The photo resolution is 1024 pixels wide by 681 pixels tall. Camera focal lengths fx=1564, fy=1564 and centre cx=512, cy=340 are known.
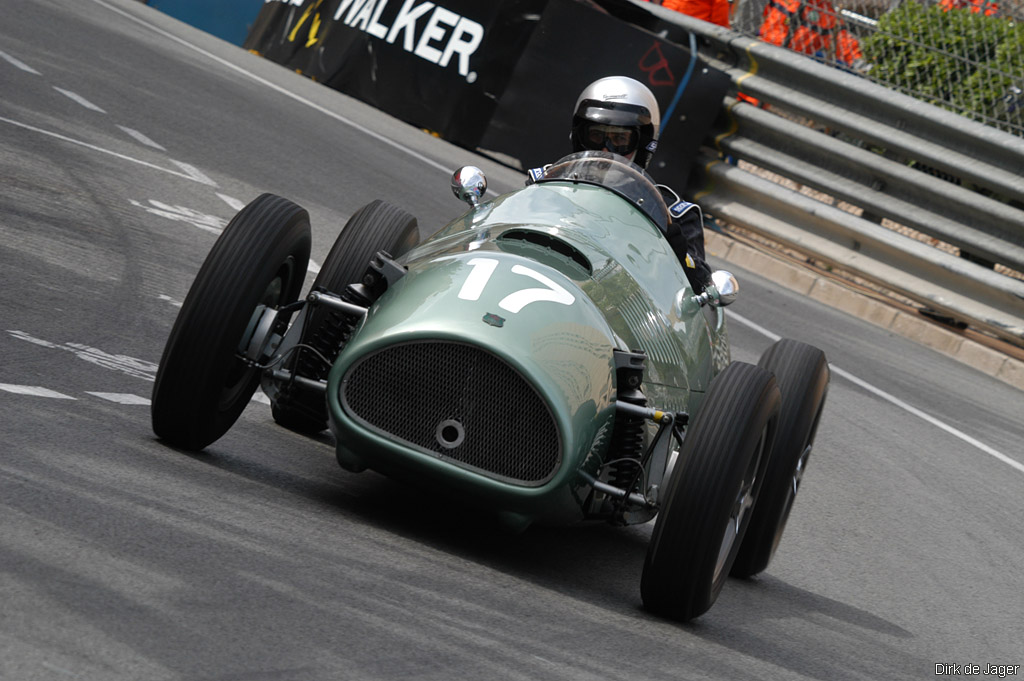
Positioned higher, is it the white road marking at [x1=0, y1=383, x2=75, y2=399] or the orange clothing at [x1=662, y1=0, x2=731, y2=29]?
the orange clothing at [x1=662, y1=0, x2=731, y2=29]

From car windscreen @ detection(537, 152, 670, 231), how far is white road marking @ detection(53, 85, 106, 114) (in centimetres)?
642

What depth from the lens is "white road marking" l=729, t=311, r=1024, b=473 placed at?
913 cm

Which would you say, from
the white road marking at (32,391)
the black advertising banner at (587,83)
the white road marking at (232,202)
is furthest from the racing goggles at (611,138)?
the black advertising banner at (587,83)

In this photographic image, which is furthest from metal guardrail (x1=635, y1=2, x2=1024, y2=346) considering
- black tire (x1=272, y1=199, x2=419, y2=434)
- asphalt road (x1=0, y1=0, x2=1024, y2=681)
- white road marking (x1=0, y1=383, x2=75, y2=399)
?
white road marking (x1=0, y1=383, x2=75, y2=399)

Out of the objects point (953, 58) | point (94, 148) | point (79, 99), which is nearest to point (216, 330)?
point (94, 148)

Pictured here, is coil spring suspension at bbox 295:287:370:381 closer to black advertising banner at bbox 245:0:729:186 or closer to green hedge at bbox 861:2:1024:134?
green hedge at bbox 861:2:1024:134

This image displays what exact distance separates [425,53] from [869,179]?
4.96 meters

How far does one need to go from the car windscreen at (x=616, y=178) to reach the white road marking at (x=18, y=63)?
Result: 7.51m

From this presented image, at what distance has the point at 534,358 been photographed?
4.31 metres

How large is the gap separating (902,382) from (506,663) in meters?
7.63

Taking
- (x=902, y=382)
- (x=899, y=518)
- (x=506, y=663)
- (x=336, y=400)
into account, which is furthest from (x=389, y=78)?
(x=506, y=663)

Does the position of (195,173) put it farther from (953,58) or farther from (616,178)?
(953,58)

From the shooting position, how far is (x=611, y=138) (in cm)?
656

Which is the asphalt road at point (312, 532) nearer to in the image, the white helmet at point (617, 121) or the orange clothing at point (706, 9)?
the white helmet at point (617, 121)
